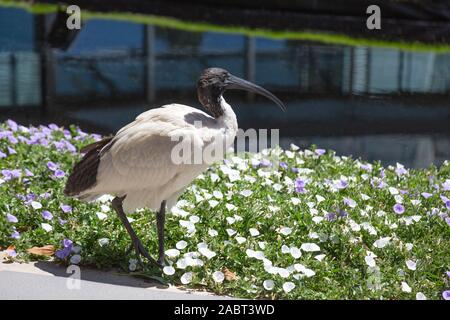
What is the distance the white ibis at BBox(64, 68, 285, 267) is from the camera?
4.61 metres

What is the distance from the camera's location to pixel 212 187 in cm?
586

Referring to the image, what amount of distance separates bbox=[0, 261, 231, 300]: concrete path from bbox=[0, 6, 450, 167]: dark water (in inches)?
154

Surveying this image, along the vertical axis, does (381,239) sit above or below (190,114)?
below

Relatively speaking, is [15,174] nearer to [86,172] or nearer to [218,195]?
[86,172]

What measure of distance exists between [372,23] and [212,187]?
1111cm

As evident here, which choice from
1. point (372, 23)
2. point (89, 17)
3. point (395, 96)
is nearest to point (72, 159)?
point (395, 96)

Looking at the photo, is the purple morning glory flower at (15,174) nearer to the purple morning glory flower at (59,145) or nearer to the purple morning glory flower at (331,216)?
the purple morning glory flower at (59,145)

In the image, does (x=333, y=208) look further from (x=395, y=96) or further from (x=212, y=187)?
(x=395, y=96)

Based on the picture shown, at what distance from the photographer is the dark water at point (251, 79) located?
9000 mm

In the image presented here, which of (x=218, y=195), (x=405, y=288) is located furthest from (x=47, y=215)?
(x=405, y=288)

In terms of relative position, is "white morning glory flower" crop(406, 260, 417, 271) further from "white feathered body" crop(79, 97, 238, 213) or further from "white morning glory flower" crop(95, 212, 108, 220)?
"white morning glory flower" crop(95, 212, 108, 220)

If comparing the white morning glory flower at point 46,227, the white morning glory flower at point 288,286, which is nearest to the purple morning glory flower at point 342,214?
the white morning glory flower at point 288,286

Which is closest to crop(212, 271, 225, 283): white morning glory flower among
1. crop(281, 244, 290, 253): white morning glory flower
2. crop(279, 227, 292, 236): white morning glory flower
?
crop(281, 244, 290, 253): white morning glory flower
